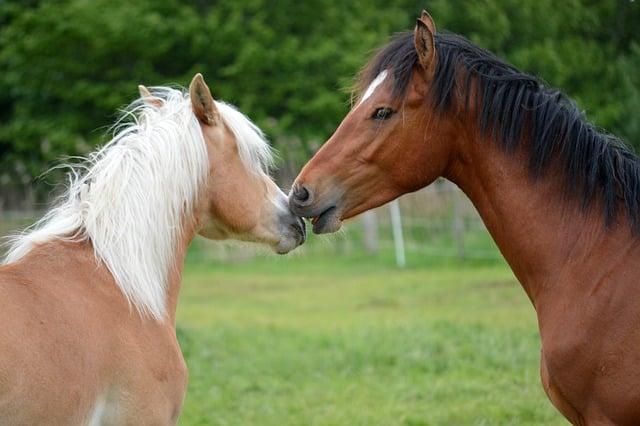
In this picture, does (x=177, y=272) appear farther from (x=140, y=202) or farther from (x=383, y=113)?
(x=383, y=113)

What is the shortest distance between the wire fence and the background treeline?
319 cm

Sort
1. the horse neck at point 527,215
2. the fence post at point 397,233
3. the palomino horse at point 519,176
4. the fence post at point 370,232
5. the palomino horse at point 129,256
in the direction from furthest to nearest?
the fence post at point 370,232
the fence post at point 397,233
the horse neck at point 527,215
the palomino horse at point 519,176
the palomino horse at point 129,256

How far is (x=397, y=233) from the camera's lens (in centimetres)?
1820

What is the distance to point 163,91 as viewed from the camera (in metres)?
4.28

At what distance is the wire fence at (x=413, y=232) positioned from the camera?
17.0 m

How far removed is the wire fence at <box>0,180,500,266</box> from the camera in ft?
55.9

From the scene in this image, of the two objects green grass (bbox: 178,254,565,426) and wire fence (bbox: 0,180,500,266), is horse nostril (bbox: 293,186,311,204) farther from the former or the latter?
wire fence (bbox: 0,180,500,266)

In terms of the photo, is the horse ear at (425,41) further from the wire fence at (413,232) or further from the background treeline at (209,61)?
the background treeline at (209,61)

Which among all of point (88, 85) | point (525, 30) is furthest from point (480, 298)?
point (525, 30)

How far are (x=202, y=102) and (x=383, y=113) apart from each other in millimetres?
794

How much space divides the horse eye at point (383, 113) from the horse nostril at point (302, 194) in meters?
0.44

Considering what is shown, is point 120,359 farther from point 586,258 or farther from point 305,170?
point 586,258

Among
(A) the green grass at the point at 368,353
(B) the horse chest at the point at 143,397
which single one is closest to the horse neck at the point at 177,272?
(B) the horse chest at the point at 143,397

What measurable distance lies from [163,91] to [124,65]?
20.4 metres
